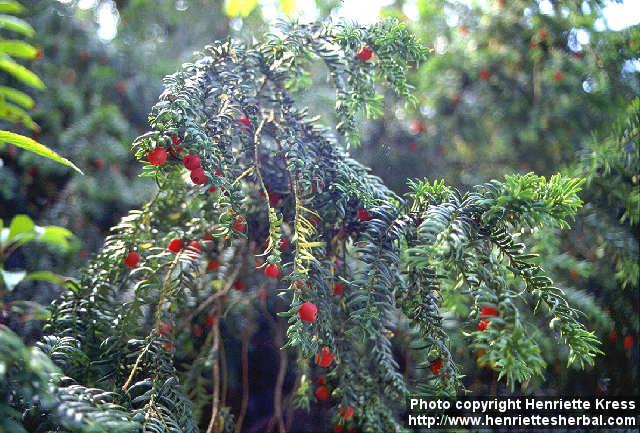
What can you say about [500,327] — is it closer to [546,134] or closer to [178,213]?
[178,213]

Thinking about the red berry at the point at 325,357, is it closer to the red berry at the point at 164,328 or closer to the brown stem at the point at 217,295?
the red berry at the point at 164,328

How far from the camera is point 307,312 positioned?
83cm

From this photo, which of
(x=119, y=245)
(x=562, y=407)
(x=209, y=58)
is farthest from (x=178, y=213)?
(x=562, y=407)

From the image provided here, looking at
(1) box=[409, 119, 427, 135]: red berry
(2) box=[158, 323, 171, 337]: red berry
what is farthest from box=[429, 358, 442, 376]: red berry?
(1) box=[409, 119, 427, 135]: red berry

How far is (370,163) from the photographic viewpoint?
1974mm

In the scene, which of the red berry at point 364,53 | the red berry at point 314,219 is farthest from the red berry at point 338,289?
the red berry at point 364,53

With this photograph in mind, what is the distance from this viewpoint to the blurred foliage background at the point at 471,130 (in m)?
Answer: 1.48

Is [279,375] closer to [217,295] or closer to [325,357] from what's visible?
[217,295]

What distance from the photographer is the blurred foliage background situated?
148cm

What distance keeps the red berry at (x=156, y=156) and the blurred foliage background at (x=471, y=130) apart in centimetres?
68

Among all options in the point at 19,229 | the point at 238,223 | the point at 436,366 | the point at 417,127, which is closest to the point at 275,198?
the point at 238,223

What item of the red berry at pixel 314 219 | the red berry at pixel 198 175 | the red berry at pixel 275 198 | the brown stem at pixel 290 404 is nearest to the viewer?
the red berry at pixel 198 175

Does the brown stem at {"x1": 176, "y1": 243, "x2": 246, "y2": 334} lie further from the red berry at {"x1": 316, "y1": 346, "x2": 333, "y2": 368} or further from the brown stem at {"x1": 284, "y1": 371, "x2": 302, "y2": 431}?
the red berry at {"x1": 316, "y1": 346, "x2": 333, "y2": 368}

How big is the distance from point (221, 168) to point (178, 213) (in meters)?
0.39
